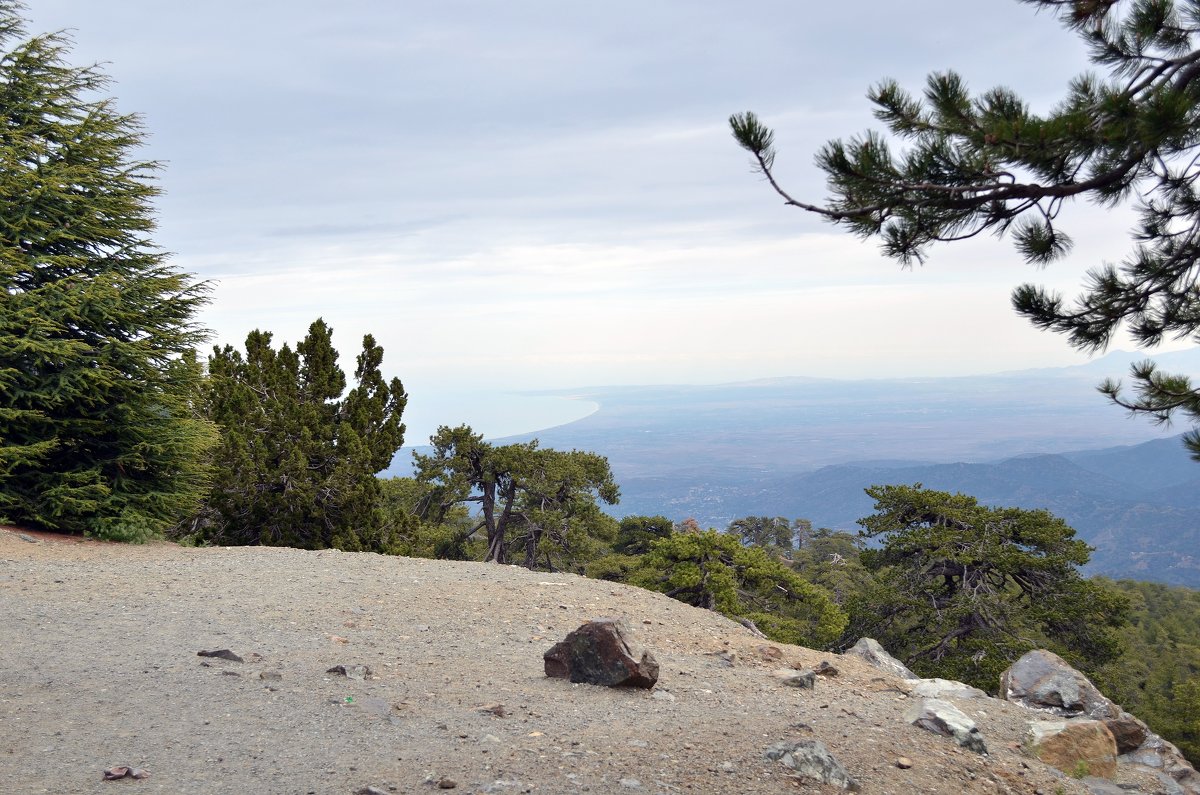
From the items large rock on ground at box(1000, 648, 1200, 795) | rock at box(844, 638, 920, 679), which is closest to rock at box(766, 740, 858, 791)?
large rock on ground at box(1000, 648, 1200, 795)

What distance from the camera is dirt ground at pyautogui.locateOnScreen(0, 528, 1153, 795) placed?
16.9ft

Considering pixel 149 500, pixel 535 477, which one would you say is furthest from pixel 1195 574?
pixel 149 500

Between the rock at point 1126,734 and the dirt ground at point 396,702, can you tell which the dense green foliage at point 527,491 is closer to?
the dirt ground at point 396,702

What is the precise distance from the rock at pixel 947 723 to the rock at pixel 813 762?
1874 millimetres

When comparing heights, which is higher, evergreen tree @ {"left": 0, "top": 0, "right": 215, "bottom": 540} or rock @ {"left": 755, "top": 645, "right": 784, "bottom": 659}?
evergreen tree @ {"left": 0, "top": 0, "right": 215, "bottom": 540}

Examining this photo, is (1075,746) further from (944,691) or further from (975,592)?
(975,592)

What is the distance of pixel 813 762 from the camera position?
222 inches

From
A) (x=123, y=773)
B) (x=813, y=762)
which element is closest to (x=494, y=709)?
(x=813, y=762)

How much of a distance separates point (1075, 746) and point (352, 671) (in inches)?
270

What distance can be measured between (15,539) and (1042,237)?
14.6 meters

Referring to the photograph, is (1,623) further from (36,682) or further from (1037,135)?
(1037,135)

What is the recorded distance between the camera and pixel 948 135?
5.14 meters

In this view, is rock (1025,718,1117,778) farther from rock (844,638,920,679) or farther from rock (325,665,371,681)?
rock (325,665,371,681)

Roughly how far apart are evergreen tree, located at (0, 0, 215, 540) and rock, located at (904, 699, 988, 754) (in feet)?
42.0
